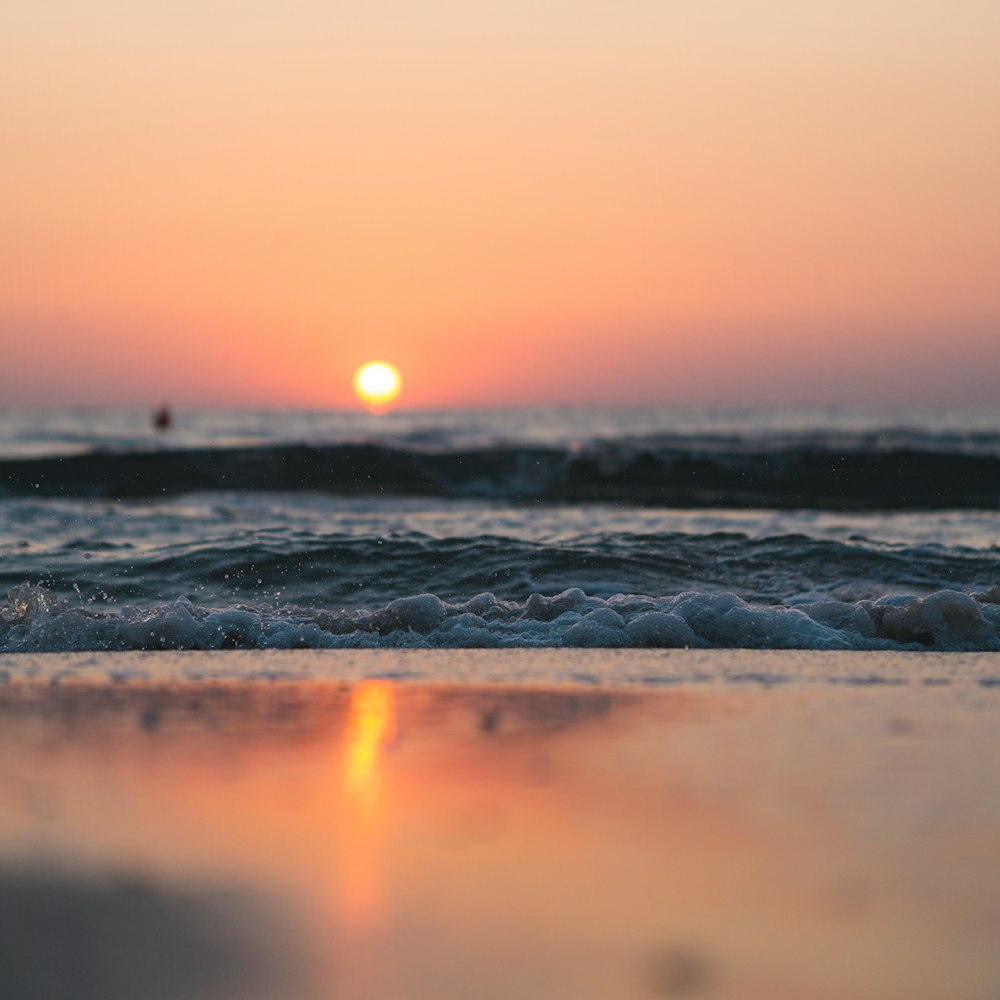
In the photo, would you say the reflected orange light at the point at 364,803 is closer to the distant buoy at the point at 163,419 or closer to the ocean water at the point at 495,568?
the ocean water at the point at 495,568

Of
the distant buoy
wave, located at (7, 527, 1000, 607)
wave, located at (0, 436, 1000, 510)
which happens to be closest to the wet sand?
wave, located at (7, 527, 1000, 607)

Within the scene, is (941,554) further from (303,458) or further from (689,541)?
(303,458)

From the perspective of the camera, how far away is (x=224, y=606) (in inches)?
259

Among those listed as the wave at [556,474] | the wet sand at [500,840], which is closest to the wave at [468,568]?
the wet sand at [500,840]

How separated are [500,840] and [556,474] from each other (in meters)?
14.8

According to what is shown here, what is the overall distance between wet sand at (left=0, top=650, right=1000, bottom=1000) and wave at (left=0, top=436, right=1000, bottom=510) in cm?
1074

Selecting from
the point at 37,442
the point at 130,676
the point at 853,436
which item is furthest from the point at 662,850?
the point at 37,442

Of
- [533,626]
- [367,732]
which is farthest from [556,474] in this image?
[367,732]

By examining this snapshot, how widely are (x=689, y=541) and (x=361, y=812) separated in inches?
235

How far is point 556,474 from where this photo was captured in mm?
17422

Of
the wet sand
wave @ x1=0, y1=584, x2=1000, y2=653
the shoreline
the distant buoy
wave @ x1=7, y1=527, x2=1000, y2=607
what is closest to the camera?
the wet sand

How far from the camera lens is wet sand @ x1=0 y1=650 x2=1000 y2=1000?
2.08 metres

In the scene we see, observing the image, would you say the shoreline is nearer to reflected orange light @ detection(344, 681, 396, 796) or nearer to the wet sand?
the wet sand

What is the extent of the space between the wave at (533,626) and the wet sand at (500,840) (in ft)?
3.19
